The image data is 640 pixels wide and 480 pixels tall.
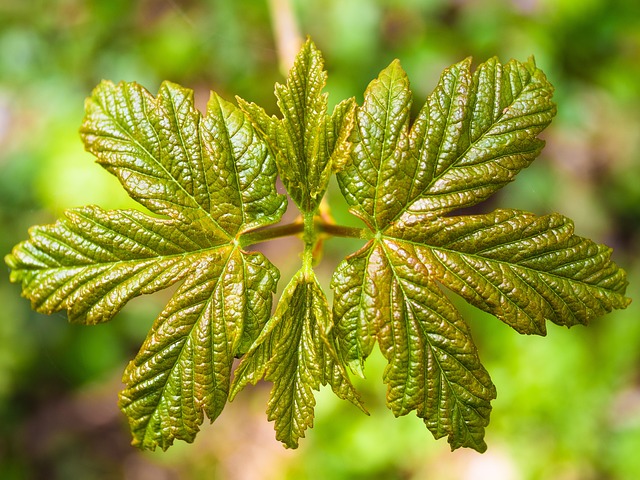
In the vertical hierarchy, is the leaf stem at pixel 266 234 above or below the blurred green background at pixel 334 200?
below

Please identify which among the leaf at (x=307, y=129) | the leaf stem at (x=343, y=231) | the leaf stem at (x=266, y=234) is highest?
the leaf at (x=307, y=129)

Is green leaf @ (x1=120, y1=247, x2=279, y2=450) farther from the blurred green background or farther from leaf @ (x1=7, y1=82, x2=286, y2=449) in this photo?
the blurred green background

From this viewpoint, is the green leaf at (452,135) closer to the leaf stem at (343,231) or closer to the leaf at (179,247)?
the leaf stem at (343,231)

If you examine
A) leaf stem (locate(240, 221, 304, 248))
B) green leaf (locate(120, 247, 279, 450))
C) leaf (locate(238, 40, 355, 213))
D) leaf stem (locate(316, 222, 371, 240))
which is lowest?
green leaf (locate(120, 247, 279, 450))

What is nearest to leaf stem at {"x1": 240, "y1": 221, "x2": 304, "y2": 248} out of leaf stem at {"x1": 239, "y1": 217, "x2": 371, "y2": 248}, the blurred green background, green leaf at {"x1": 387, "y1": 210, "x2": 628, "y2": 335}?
leaf stem at {"x1": 239, "y1": 217, "x2": 371, "y2": 248}

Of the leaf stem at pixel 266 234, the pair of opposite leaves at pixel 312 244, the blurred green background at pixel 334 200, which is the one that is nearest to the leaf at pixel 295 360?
the pair of opposite leaves at pixel 312 244

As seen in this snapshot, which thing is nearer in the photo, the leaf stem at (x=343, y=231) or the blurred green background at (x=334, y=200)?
the leaf stem at (x=343, y=231)
